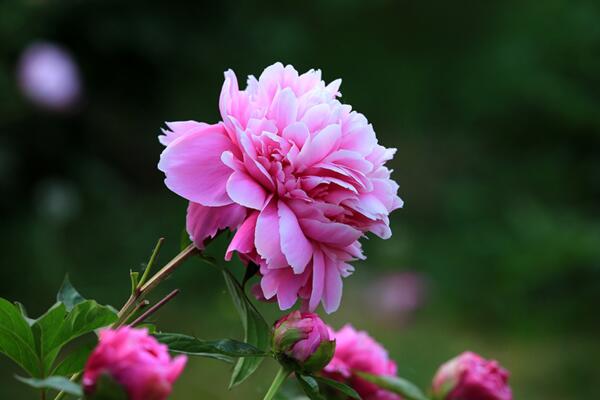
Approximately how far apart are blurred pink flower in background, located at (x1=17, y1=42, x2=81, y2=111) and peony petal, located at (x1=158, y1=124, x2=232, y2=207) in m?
2.03

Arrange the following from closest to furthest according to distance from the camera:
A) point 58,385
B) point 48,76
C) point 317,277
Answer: point 58,385 → point 317,277 → point 48,76

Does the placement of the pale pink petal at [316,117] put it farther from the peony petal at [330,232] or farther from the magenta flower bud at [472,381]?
the magenta flower bud at [472,381]

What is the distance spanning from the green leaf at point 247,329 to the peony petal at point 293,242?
0.15 feet

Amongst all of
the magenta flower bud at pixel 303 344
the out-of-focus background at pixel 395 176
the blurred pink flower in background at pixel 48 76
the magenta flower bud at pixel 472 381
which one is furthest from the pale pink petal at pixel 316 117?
the blurred pink flower in background at pixel 48 76

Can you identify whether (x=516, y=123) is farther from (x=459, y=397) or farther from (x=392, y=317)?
(x=459, y=397)

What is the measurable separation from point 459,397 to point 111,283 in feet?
6.12

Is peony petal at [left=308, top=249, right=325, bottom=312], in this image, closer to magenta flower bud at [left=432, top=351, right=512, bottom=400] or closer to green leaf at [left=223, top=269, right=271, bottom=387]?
green leaf at [left=223, top=269, right=271, bottom=387]

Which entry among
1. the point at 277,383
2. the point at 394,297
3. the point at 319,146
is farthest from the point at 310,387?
the point at 394,297

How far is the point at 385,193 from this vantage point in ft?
1.69

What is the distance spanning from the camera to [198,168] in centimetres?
50

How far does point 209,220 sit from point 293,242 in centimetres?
5

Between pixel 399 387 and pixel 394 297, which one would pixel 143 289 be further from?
pixel 394 297

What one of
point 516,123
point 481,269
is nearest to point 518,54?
point 516,123

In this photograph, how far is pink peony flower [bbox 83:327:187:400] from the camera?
1.30ft
